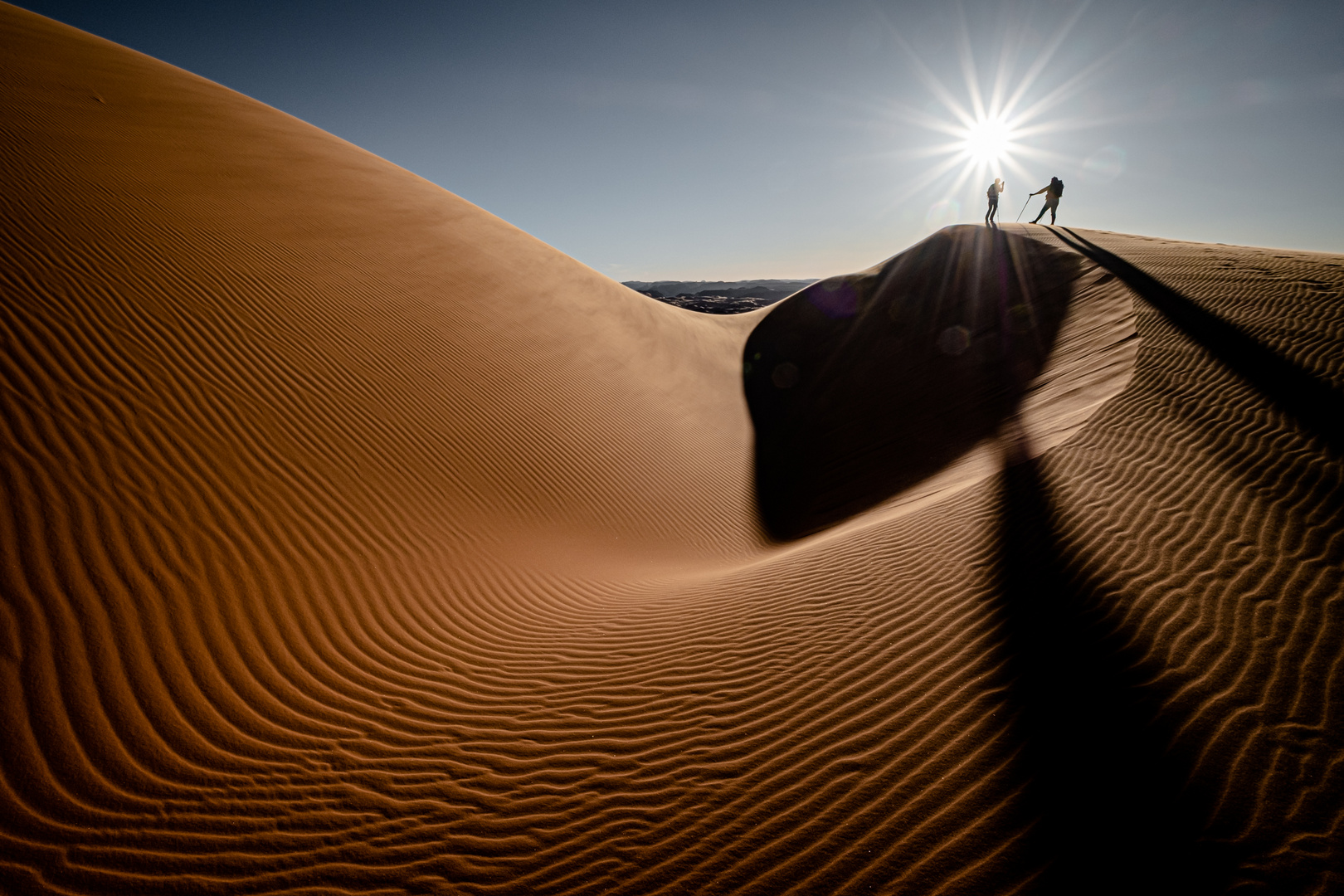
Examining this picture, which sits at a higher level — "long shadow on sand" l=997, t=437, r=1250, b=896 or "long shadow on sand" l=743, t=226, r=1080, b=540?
"long shadow on sand" l=743, t=226, r=1080, b=540

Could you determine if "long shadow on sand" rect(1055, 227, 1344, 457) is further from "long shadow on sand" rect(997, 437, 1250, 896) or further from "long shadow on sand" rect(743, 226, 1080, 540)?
"long shadow on sand" rect(997, 437, 1250, 896)

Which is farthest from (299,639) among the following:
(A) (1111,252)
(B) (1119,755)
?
(A) (1111,252)

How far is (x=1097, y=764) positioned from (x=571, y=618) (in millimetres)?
4208

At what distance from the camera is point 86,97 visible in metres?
10.4

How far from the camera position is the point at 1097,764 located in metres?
2.37

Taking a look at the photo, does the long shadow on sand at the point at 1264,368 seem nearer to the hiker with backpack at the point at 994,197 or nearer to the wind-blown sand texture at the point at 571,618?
the wind-blown sand texture at the point at 571,618

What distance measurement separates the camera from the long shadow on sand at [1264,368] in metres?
4.89

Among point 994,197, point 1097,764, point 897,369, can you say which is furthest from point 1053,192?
point 1097,764

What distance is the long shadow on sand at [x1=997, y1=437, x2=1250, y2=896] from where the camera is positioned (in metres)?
1.99

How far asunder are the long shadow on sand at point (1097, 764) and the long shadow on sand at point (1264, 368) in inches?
140

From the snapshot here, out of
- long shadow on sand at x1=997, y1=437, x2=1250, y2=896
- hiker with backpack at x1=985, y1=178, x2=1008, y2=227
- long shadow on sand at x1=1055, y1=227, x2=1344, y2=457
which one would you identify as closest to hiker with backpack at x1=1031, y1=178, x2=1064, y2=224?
hiker with backpack at x1=985, y1=178, x2=1008, y2=227

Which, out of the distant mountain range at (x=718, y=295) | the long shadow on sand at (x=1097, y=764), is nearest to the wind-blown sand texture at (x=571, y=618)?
the long shadow on sand at (x=1097, y=764)

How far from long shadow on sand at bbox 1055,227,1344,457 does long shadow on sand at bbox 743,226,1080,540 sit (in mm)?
1898

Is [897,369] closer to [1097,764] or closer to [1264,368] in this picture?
[1264,368]
